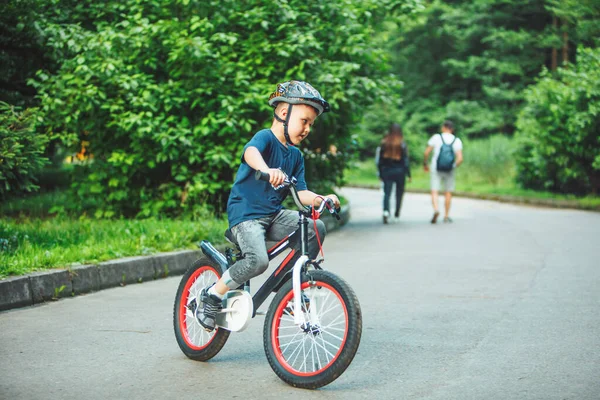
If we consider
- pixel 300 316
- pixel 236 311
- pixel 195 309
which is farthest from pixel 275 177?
pixel 195 309

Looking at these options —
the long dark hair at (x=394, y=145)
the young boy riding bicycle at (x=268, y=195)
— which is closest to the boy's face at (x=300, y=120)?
the young boy riding bicycle at (x=268, y=195)

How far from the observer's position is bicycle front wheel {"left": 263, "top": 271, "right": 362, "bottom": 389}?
14.9ft

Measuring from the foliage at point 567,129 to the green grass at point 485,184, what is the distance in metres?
0.54

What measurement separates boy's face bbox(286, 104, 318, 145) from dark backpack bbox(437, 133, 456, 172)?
1125 cm

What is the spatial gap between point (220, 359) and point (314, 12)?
27.9ft

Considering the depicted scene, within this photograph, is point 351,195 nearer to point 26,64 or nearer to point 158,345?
point 26,64

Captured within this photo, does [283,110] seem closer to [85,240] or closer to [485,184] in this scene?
[85,240]

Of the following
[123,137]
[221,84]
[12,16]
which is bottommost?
[123,137]

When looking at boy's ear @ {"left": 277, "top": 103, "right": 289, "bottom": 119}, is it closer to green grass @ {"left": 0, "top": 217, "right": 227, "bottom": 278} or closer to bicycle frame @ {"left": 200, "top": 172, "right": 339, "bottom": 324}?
bicycle frame @ {"left": 200, "top": 172, "right": 339, "bottom": 324}

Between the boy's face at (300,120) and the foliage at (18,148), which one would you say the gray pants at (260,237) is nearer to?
the boy's face at (300,120)

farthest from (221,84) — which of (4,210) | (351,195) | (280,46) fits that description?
(351,195)

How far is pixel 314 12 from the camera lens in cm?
1302

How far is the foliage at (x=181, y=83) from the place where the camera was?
11812 millimetres

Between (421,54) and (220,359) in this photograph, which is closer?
(220,359)
